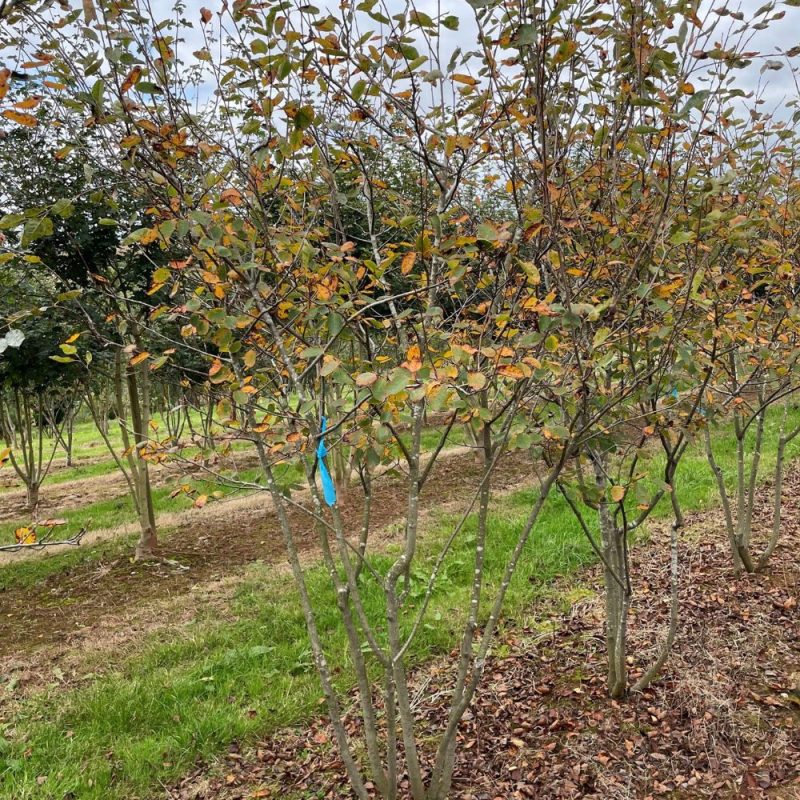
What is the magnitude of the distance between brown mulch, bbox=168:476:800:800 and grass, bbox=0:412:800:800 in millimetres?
192

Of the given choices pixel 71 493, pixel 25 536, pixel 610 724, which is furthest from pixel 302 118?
pixel 71 493

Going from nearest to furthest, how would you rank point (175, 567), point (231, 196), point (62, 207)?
point (62, 207), point (231, 196), point (175, 567)

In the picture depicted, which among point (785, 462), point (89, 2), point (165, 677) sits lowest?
point (785, 462)

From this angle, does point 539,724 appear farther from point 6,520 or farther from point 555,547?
point 6,520

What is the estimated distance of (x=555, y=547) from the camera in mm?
5355

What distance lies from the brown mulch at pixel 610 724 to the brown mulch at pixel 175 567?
2.13 m

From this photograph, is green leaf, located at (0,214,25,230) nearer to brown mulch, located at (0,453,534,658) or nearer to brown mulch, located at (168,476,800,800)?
brown mulch, located at (168,476,800,800)

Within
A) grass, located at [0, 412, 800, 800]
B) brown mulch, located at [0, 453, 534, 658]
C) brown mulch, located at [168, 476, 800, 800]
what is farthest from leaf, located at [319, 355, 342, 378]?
brown mulch, located at [0, 453, 534, 658]

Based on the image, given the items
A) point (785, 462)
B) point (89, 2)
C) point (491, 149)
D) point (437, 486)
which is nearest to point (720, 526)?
point (785, 462)

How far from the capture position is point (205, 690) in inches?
145

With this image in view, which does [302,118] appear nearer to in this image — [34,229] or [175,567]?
[34,229]

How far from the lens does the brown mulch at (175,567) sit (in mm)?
5004

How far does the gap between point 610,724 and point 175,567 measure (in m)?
4.61

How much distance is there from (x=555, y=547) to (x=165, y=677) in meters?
3.35
